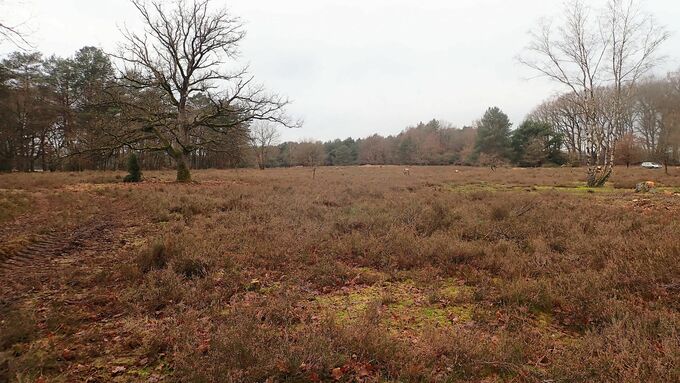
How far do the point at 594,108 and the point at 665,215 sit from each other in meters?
14.2

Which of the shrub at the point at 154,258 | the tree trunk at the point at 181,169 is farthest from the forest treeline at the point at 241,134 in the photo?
the shrub at the point at 154,258

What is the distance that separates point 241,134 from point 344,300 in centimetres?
2215

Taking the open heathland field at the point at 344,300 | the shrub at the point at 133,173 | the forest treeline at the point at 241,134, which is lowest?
the open heathland field at the point at 344,300

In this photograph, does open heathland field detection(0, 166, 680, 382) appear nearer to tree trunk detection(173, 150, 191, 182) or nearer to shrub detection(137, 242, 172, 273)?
shrub detection(137, 242, 172, 273)

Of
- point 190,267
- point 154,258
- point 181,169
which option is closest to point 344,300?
point 190,267

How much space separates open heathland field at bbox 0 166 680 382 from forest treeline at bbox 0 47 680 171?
35.6ft

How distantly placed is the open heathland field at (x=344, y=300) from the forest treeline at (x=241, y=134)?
10.8m

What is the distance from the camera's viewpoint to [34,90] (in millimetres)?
33531

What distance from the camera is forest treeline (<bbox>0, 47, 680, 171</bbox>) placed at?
84.8 ft

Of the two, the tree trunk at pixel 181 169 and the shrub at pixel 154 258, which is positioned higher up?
the tree trunk at pixel 181 169

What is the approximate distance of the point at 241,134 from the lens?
24938mm

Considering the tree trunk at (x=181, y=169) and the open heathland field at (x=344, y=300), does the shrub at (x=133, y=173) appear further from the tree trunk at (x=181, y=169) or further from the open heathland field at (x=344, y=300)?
the open heathland field at (x=344, y=300)

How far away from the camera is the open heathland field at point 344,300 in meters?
3.21

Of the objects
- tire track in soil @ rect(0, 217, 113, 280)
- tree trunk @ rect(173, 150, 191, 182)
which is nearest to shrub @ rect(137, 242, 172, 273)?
tire track in soil @ rect(0, 217, 113, 280)
